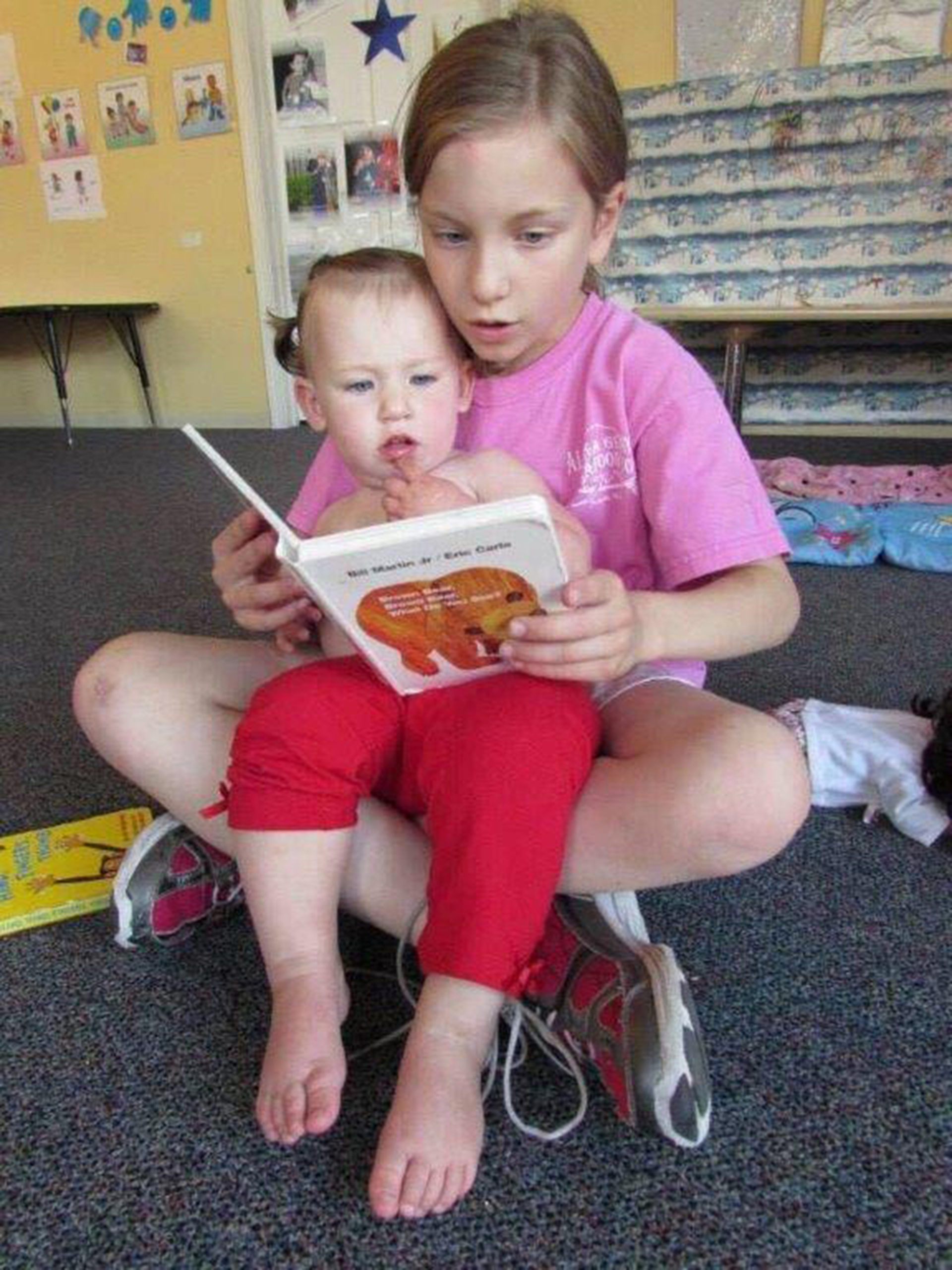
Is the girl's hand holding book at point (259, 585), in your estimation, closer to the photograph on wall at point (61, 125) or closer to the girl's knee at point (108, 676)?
the girl's knee at point (108, 676)

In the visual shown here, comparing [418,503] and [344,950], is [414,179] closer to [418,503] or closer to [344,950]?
[418,503]

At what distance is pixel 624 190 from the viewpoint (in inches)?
27.8

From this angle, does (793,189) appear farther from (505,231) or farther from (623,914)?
(623,914)

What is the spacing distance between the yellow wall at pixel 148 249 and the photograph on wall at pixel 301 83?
205 millimetres

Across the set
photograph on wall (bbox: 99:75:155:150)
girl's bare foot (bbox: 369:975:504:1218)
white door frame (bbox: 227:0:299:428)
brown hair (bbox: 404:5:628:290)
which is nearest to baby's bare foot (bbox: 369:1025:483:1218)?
girl's bare foot (bbox: 369:975:504:1218)

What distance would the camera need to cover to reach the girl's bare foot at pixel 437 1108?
1.44ft

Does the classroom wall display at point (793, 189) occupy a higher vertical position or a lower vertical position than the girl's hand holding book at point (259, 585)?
higher

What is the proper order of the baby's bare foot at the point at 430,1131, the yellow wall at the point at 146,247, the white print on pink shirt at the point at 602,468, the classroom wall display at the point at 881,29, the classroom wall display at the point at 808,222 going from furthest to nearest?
1. the yellow wall at the point at 146,247
2. the classroom wall display at the point at 808,222
3. the classroom wall display at the point at 881,29
4. the white print on pink shirt at the point at 602,468
5. the baby's bare foot at the point at 430,1131

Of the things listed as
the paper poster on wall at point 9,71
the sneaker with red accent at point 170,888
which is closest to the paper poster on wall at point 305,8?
the paper poster on wall at point 9,71

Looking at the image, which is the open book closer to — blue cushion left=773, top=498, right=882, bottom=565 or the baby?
the baby

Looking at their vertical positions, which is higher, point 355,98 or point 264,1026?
point 355,98

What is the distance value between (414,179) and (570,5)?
2420mm

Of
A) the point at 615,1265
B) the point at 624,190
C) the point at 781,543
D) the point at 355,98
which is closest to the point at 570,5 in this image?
the point at 355,98

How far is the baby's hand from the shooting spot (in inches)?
22.7
